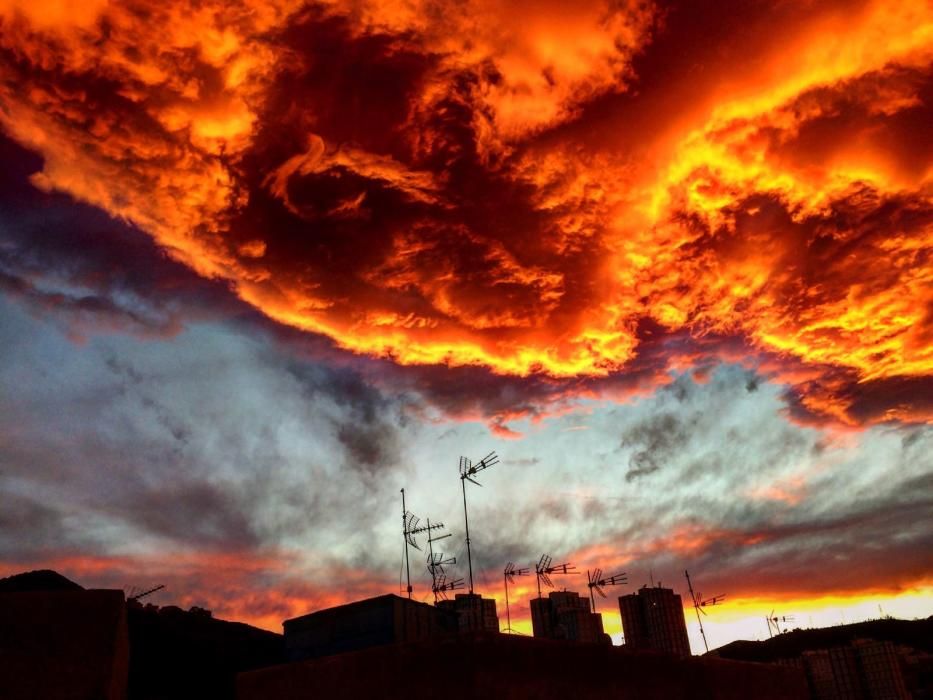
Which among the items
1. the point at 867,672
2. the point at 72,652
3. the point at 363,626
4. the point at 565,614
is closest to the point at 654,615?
the point at 565,614

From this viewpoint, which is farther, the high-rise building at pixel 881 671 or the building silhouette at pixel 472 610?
the high-rise building at pixel 881 671

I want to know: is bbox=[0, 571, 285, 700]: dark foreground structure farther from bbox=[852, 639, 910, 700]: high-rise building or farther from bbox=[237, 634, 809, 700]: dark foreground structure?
bbox=[852, 639, 910, 700]: high-rise building

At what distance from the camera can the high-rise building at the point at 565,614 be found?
24.2 m

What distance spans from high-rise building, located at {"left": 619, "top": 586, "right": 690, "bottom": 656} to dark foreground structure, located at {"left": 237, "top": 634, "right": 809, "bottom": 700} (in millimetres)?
24606

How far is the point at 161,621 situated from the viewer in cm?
2936

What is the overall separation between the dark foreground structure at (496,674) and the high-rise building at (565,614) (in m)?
11.1

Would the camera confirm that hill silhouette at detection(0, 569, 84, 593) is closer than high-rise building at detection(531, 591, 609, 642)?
No

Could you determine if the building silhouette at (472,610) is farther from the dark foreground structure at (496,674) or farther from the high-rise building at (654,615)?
the high-rise building at (654,615)

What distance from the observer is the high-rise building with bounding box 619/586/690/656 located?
116 ft

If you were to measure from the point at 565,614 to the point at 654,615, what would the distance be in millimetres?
12556

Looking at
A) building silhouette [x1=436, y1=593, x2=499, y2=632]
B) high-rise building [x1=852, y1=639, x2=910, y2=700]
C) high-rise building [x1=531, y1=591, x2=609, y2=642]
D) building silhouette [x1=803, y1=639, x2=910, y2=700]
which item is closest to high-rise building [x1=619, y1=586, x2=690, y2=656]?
high-rise building [x1=531, y1=591, x2=609, y2=642]

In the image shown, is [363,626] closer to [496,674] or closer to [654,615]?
[496,674]

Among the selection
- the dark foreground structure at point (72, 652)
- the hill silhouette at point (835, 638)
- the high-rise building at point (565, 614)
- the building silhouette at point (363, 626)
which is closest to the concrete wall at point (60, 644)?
the dark foreground structure at point (72, 652)

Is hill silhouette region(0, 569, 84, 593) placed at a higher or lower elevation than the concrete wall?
higher
